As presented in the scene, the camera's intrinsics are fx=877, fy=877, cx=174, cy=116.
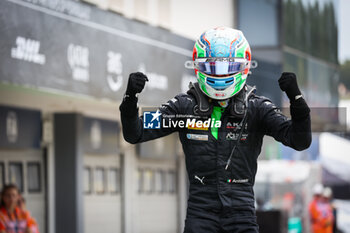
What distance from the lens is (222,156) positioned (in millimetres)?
4902

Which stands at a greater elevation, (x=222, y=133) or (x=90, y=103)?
(x=90, y=103)

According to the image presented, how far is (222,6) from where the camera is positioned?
15.2 meters

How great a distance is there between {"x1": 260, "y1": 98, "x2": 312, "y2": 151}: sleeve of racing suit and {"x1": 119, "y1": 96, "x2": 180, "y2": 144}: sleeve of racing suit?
0.52 metres

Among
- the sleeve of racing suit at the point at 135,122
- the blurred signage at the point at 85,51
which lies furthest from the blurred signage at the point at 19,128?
the sleeve of racing suit at the point at 135,122

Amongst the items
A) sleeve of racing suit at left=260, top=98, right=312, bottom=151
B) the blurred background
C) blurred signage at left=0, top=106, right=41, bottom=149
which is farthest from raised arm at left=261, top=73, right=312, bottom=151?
blurred signage at left=0, top=106, right=41, bottom=149

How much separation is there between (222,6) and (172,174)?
16.4ft

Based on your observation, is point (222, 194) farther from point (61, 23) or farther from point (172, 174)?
point (172, 174)

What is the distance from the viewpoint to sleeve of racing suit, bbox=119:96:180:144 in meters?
4.70

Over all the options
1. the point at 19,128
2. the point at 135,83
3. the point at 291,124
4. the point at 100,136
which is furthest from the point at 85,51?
the point at 291,124

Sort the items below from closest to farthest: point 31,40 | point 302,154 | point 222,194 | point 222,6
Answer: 1. point 222,194
2. point 31,40
3. point 222,6
4. point 302,154

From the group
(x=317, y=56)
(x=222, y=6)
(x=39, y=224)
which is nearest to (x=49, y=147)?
(x=39, y=224)

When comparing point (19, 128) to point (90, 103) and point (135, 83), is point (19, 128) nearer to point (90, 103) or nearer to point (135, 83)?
point (90, 103)

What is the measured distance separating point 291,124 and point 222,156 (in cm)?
44

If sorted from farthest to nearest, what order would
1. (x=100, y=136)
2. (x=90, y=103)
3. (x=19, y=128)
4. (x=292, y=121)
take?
(x=100, y=136) → (x=90, y=103) → (x=19, y=128) → (x=292, y=121)
